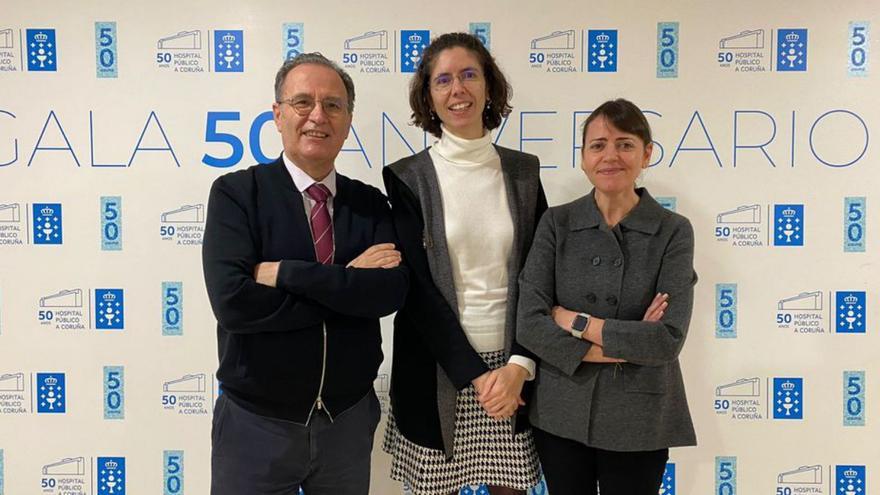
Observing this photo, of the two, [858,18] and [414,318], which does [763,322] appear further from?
[414,318]

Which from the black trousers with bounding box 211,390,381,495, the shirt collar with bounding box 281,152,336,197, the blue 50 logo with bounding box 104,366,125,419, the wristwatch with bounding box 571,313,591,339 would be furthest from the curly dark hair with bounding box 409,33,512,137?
the blue 50 logo with bounding box 104,366,125,419

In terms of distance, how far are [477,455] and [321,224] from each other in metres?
0.83

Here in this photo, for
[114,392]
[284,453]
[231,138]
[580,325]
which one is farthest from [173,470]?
[580,325]

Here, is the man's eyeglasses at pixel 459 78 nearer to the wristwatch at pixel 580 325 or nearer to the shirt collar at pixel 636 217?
the shirt collar at pixel 636 217

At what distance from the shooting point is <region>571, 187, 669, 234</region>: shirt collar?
1759 millimetres

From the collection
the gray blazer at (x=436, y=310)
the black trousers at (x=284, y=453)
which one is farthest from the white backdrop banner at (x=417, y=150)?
the black trousers at (x=284, y=453)

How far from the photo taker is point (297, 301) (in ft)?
5.26

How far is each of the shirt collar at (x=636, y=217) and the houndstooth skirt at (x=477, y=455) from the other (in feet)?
1.52

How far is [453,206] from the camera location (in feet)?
6.12

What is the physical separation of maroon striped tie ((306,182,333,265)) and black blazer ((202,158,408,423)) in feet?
0.06

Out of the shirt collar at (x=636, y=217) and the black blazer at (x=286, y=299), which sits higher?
the shirt collar at (x=636, y=217)

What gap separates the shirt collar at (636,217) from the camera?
176 centimetres

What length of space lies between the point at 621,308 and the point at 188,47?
190cm

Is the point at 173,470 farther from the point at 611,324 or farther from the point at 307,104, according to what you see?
the point at 611,324
